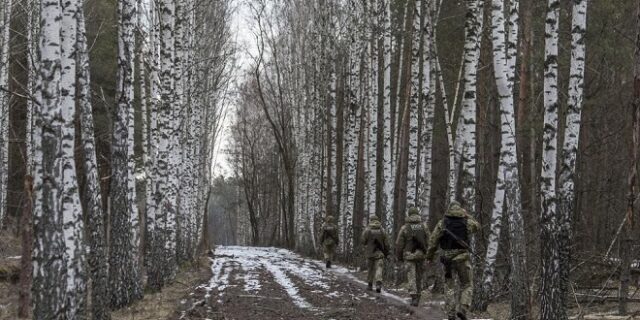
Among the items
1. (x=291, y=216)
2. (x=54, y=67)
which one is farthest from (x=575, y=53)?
(x=291, y=216)

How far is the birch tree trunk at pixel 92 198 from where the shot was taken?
369 inches

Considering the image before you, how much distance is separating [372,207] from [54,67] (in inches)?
597

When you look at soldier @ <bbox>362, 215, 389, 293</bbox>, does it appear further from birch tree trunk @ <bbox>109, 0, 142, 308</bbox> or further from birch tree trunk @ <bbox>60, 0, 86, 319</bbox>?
birch tree trunk @ <bbox>60, 0, 86, 319</bbox>

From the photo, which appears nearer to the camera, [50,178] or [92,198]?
[50,178]

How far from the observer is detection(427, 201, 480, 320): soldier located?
1098 centimetres

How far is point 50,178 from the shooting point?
697 centimetres

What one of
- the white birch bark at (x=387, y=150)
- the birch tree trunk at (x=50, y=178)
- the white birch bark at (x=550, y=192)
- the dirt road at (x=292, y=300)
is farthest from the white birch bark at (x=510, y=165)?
the white birch bark at (x=387, y=150)

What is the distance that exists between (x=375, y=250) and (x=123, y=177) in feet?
23.3

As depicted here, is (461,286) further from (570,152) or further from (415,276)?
→ (570,152)

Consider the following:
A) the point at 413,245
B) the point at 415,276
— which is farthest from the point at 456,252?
the point at 413,245

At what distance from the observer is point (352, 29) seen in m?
24.3

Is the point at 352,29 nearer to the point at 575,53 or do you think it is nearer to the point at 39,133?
the point at 575,53

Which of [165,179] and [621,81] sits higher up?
[621,81]

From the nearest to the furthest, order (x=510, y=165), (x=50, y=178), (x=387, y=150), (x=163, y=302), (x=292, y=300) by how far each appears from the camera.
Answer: (x=50, y=178) < (x=510, y=165) < (x=163, y=302) < (x=292, y=300) < (x=387, y=150)
